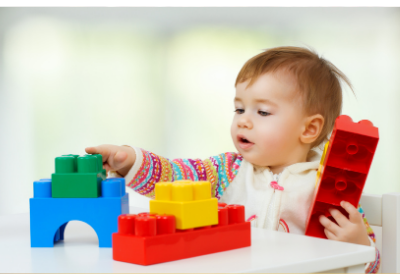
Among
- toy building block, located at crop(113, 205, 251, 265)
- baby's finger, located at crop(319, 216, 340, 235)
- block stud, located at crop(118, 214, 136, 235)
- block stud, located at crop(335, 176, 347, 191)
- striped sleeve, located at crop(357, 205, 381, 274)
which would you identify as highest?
block stud, located at crop(335, 176, 347, 191)

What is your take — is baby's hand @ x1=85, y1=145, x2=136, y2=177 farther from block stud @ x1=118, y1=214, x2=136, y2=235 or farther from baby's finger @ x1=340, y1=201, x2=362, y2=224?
baby's finger @ x1=340, y1=201, x2=362, y2=224

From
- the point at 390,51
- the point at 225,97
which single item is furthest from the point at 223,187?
the point at 390,51

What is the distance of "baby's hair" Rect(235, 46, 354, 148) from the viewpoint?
1.03 meters

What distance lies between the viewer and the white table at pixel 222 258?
1.71 feet

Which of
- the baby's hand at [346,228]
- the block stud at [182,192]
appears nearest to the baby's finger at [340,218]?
the baby's hand at [346,228]

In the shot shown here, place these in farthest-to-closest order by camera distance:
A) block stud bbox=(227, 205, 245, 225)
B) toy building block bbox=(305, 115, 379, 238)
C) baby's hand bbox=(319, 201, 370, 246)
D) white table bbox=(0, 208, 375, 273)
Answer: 1. baby's hand bbox=(319, 201, 370, 246)
2. toy building block bbox=(305, 115, 379, 238)
3. block stud bbox=(227, 205, 245, 225)
4. white table bbox=(0, 208, 375, 273)

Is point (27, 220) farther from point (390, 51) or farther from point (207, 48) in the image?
point (390, 51)

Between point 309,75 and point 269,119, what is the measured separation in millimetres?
134

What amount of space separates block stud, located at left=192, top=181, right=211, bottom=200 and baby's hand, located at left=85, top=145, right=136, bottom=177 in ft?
0.88

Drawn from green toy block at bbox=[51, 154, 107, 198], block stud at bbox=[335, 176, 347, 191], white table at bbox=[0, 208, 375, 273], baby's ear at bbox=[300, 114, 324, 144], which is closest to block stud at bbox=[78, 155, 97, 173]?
green toy block at bbox=[51, 154, 107, 198]

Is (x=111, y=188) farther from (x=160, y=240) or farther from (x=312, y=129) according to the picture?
(x=312, y=129)

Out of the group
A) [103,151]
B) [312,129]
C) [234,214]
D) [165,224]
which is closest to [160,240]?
[165,224]

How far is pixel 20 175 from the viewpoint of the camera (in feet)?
8.37

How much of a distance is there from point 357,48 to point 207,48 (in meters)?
0.79
